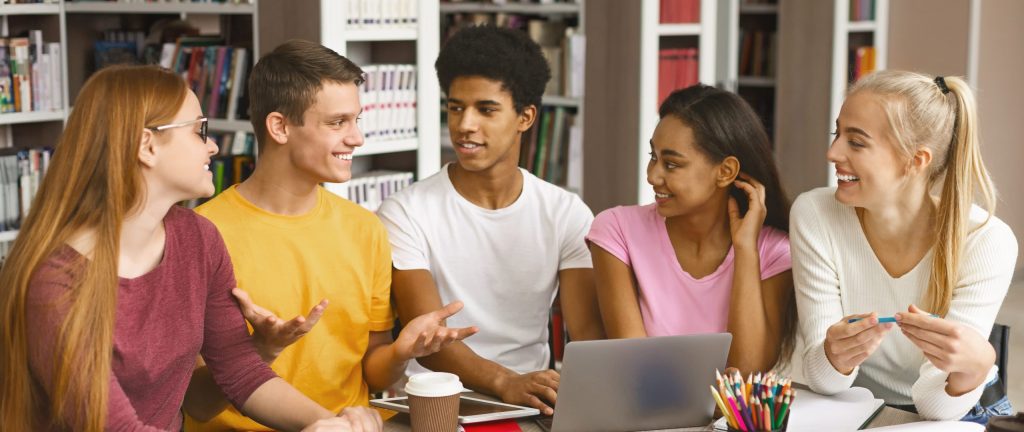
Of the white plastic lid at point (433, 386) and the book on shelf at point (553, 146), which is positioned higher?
the book on shelf at point (553, 146)

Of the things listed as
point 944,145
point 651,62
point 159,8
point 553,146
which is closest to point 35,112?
point 159,8

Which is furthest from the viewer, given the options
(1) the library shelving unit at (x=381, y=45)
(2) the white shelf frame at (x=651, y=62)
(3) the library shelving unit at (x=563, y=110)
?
(3) the library shelving unit at (x=563, y=110)

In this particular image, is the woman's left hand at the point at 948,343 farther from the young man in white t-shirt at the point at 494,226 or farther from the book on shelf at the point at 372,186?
the book on shelf at the point at 372,186

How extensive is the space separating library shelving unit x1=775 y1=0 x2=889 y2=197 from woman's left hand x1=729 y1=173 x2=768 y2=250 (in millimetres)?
3537

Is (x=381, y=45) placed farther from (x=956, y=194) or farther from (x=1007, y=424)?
(x=1007, y=424)

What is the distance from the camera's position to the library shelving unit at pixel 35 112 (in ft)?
13.8

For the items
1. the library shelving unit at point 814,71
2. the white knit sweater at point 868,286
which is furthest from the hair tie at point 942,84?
the library shelving unit at point 814,71

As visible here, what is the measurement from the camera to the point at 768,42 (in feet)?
20.1

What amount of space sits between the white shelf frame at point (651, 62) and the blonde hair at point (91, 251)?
3.06m

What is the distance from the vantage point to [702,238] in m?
2.24

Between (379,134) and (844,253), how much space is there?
193cm

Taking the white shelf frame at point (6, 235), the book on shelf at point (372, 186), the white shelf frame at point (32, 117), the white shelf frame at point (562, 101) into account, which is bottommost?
the white shelf frame at point (6, 235)

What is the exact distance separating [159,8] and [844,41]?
Result: 3.32 meters

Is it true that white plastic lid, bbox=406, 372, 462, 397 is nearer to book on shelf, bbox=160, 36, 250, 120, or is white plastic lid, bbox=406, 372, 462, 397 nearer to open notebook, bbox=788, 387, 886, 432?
open notebook, bbox=788, 387, 886, 432
